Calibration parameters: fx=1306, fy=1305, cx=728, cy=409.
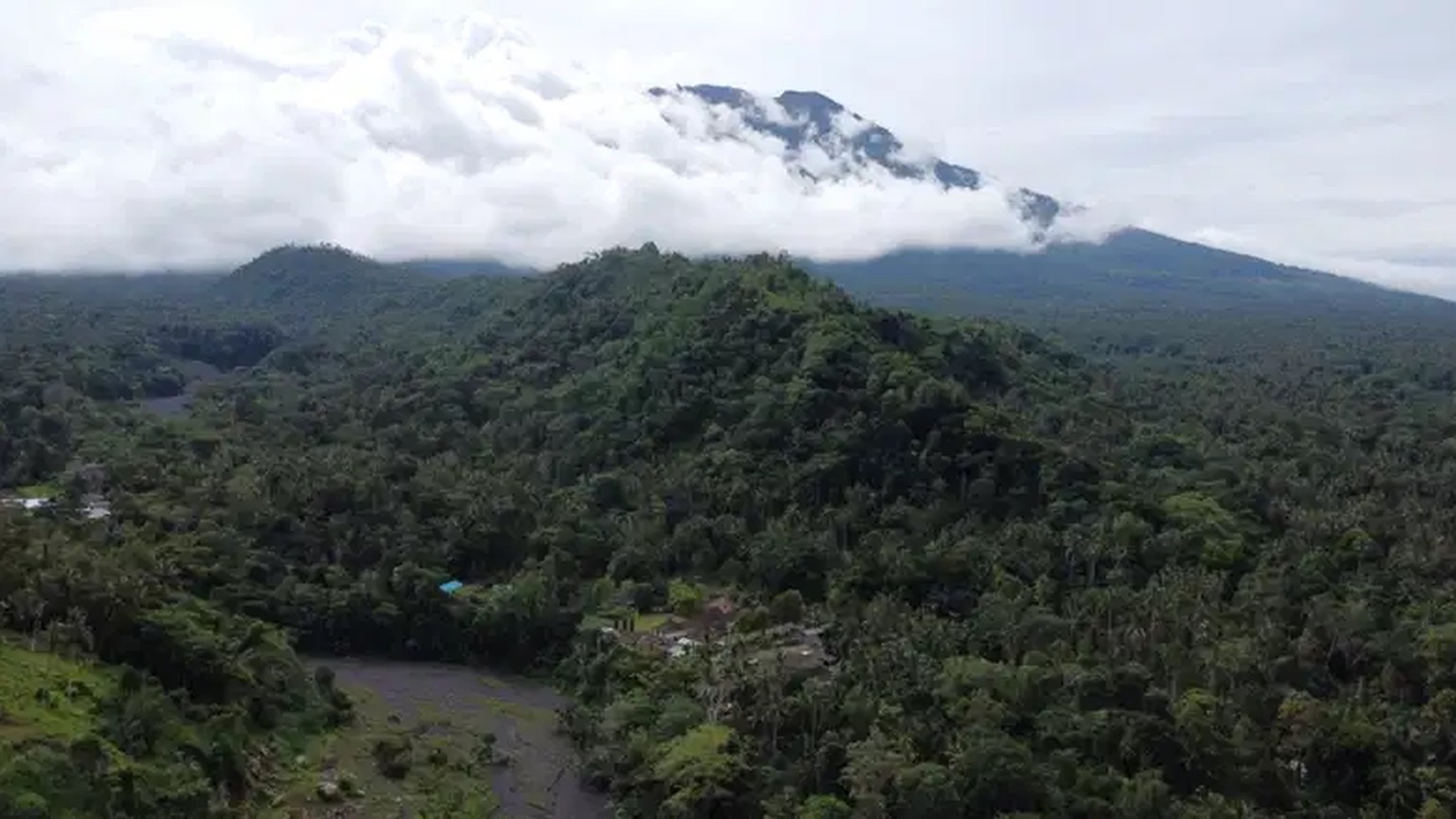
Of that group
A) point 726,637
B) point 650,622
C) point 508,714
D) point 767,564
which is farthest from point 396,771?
point 767,564

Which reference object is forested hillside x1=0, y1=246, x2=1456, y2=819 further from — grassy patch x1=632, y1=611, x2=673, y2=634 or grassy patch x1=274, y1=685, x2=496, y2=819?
grassy patch x1=274, y1=685, x2=496, y2=819

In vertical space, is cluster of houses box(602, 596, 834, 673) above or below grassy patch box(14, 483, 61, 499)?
below

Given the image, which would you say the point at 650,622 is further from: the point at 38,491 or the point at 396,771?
the point at 38,491

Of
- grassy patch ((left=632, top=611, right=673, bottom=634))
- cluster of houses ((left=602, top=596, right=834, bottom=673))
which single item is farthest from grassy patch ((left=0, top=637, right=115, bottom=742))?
grassy patch ((left=632, top=611, right=673, bottom=634))

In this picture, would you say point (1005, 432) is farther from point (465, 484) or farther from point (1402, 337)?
point (1402, 337)

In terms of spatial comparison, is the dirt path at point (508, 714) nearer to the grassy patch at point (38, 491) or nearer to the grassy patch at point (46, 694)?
the grassy patch at point (46, 694)

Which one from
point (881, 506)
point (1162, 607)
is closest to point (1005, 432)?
point (881, 506)

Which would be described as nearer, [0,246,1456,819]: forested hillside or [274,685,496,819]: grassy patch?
[0,246,1456,819]: forested hillside
